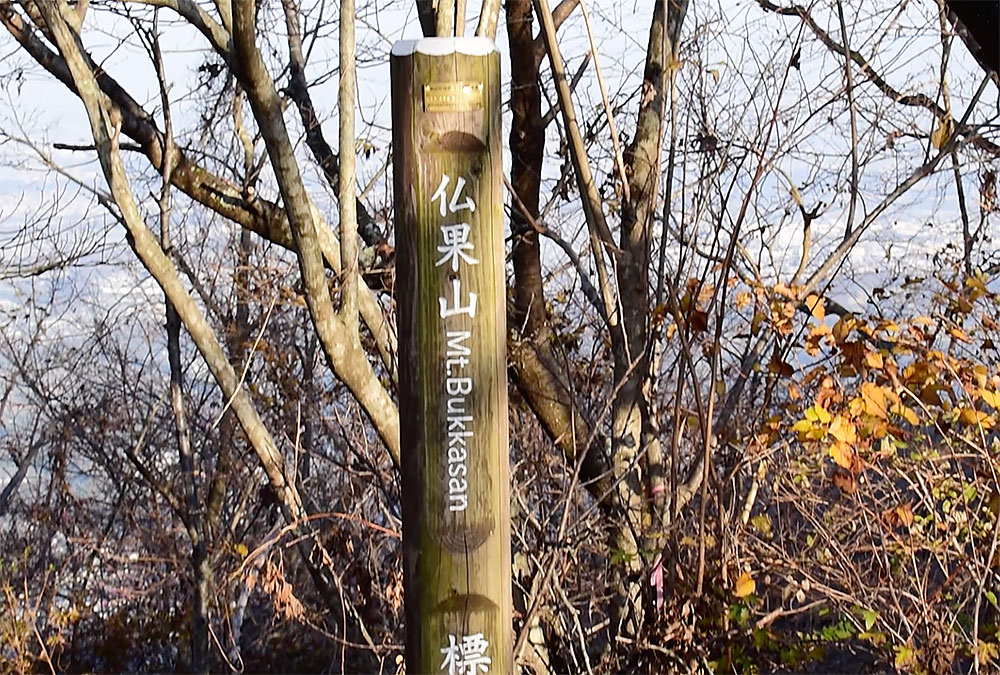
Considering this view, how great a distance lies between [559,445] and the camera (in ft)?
14.9

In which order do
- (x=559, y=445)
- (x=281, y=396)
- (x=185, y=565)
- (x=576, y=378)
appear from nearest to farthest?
(x=559, y=445) < (x=576, y=378) < (x=281, y=396) < (x=185, y=565)

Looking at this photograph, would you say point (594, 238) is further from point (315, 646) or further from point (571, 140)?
point (315, 646)

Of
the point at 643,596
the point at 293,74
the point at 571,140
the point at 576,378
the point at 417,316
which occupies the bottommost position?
the point at 643,596

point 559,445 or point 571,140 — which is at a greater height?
point 571,140

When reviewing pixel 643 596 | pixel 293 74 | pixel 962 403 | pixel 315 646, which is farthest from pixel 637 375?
pixel 315 646

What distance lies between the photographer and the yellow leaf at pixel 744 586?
10.3 ft

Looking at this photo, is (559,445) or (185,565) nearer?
(559,445)

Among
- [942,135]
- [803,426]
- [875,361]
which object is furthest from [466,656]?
[942,135]

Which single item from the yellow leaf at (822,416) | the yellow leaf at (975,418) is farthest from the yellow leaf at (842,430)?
the yellow leaf at (975,418)

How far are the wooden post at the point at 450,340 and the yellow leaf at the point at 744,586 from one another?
1.40 metres

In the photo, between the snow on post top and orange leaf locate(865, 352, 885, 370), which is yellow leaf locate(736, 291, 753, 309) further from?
the snow on post top

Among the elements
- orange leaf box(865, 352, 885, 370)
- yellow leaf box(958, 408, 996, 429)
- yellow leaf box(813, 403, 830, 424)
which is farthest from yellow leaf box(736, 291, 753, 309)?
yellow leaf box(958, 408, 996, 429)

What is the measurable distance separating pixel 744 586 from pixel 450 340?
5.55 ft

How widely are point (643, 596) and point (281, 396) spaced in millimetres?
4156
